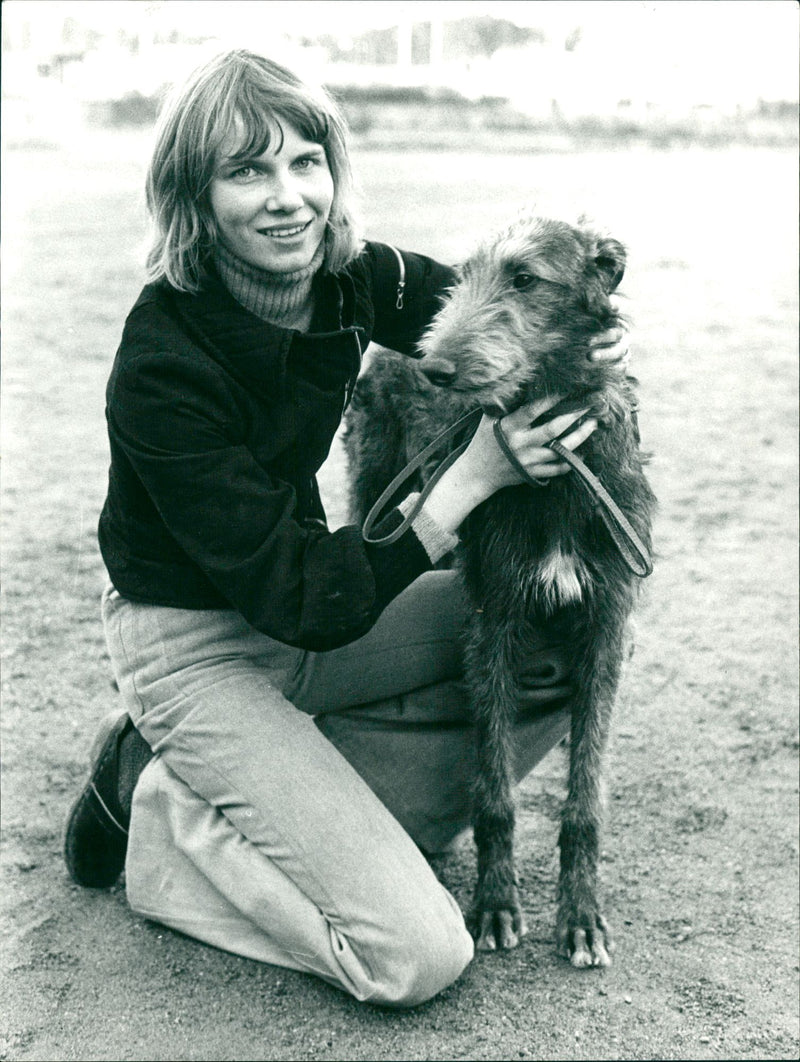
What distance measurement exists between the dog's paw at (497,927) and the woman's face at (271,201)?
1.68m

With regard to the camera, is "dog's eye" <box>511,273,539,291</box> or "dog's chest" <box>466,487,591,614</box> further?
"dog's chest" <box>466,487,591,614</box>

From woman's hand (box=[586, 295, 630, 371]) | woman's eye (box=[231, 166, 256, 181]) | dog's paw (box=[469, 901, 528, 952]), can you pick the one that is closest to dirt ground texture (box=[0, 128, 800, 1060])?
dog's paw (box=[469, 901, 528, 952])

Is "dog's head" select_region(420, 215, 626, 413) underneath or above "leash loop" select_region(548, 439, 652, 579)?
above

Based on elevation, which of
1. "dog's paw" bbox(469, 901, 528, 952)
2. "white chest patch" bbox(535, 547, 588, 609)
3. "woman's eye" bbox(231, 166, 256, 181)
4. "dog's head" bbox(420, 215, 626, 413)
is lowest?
"dog's paw" bbox(469, 901, 528, 952)

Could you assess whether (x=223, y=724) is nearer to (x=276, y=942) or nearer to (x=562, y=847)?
(x=276, y=942)

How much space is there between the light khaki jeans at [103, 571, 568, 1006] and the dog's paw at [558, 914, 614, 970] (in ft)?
0.91

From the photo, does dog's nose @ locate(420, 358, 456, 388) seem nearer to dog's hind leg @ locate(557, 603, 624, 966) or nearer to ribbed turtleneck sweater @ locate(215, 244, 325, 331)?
ribbed turtleneck sweater @ locate(215, 244, 325, 331)

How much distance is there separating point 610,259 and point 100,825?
6.40ft

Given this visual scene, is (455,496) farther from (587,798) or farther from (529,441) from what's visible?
(587,798)

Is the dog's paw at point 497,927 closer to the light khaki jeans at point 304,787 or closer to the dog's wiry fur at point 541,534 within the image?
the dog's wiry fur at point 541,534

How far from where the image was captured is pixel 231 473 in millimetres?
2641

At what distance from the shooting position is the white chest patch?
288 centimetres

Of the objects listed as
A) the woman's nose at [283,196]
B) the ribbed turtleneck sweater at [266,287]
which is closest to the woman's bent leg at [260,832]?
the ribbed turtleneck sweater at [266,287]

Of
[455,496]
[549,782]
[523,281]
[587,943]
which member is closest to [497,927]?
[587,943]
